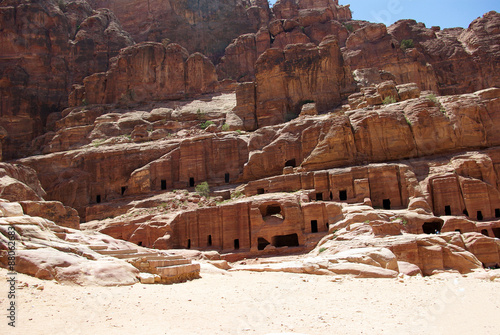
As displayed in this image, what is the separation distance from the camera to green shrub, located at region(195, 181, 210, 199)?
141 ft

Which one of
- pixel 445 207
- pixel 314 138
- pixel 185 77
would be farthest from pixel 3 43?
pixel 445 207

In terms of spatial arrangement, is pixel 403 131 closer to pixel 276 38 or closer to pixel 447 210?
pixel 447 210

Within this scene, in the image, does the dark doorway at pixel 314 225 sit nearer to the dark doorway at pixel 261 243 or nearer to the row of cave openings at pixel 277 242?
the row of cave openings at pixel 277 242

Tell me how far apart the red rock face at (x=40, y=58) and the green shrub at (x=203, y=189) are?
32.2m

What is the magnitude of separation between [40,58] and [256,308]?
2796 inches

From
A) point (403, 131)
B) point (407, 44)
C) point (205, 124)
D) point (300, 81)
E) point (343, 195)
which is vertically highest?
point (407, 44)

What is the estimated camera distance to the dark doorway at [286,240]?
113 feet

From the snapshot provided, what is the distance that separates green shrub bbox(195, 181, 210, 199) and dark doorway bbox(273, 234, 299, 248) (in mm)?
10172

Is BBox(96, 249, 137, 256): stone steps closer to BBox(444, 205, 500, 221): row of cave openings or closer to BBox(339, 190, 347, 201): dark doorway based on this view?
BBox(339, 190, 347, 201): dark doorway

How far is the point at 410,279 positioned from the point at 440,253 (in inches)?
193

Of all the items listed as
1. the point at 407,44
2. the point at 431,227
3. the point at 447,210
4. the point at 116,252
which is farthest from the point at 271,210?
the point at 407,44

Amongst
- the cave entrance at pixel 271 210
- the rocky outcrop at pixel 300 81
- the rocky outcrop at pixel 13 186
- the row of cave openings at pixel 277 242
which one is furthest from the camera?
the rocky outcrop at pixel 300 81

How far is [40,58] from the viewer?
71812mm

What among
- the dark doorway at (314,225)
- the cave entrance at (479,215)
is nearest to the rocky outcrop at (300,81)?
the dark doorway at (314,225)
